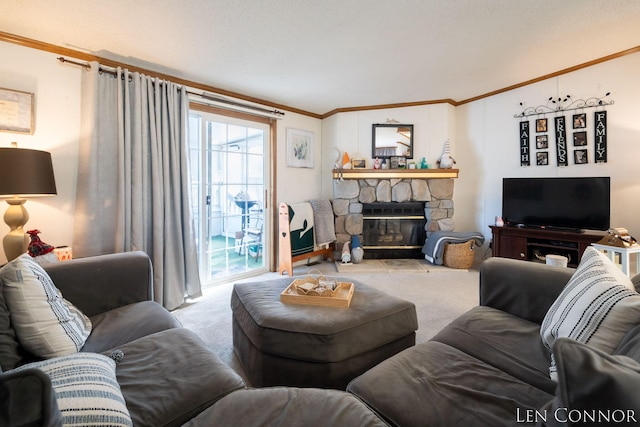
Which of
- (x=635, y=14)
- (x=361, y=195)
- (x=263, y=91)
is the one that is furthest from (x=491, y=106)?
(x=263, y=91)

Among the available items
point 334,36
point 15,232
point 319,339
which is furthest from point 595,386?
point 15,232

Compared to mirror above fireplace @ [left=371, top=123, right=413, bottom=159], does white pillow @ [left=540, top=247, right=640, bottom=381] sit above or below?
below

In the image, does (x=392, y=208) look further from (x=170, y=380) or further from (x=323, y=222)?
(x=170, y=380)

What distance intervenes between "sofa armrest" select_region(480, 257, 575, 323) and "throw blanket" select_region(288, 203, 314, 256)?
239 centimetres

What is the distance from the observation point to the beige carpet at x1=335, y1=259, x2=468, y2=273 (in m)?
3.72

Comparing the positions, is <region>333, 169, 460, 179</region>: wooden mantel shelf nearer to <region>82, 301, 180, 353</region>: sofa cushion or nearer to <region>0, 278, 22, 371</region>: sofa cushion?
<region>82, 301, 180, 353</region>: sofa cushion

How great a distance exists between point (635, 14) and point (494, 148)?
1808 millimetres

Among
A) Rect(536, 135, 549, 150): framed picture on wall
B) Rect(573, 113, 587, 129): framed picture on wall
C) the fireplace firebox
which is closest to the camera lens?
Rect(573, 113, 587, 129): framed picture on wall

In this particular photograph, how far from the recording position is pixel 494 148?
378 cm

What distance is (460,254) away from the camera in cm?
371

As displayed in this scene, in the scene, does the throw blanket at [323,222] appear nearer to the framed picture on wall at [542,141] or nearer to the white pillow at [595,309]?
the framed picture on wall at [542,141]

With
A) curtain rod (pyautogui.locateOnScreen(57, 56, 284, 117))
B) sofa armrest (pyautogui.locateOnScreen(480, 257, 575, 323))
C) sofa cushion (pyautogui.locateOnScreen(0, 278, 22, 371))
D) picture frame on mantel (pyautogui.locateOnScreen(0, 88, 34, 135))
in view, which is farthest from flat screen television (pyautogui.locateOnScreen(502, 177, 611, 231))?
picture frame on mantel (pyautogui.locateOnScreen(0, 88, 34, 135))

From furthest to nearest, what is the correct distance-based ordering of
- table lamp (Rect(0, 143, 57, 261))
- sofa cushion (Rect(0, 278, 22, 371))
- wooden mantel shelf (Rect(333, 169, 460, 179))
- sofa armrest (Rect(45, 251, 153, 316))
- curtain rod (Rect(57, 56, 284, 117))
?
wooden mantel shelf (Rect(333, 169, 460, 179)) → curtain rod (Rect(57, 56, 284, 117)) → table lamp (Rect(0, 143, 57, 261)) → sofa armrest (Rect(45, 251, 153, 316)) → sofa cushion (Rect(0, 278, 22, 371))

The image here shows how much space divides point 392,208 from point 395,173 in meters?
0.55
